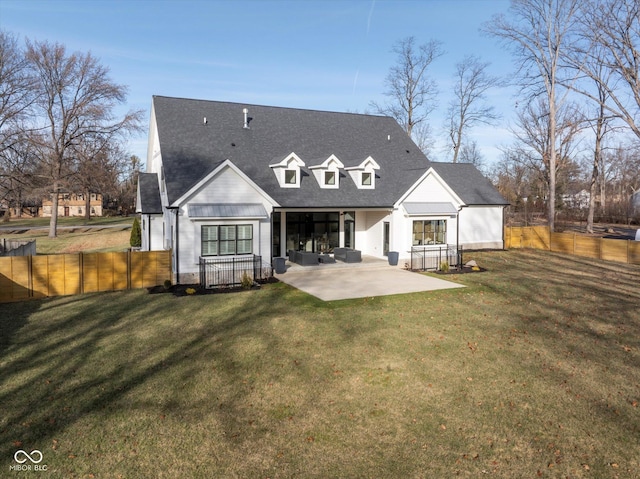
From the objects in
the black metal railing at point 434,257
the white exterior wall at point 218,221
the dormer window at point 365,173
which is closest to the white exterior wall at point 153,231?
the white exterior wall at point 218,221

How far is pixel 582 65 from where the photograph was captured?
3016 cm

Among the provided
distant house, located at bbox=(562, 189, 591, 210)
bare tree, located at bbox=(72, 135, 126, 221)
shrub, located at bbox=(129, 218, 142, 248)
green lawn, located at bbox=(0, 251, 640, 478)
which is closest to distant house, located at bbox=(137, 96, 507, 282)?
green lawn, located at bbox=(0, 251, 640, 478)

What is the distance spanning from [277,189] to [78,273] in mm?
10087

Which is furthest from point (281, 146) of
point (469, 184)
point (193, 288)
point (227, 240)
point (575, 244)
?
point (575, 244)

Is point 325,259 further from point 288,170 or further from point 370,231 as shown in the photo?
point 288,170

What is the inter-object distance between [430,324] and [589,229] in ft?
122

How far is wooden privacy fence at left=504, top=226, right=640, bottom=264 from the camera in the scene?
83.1 feet

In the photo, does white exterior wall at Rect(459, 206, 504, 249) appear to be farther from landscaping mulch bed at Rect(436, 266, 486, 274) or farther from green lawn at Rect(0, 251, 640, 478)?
green lawn at Rect(0, 251, 640, 478)

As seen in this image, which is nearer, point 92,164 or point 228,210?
point 228,210

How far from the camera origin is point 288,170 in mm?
23000

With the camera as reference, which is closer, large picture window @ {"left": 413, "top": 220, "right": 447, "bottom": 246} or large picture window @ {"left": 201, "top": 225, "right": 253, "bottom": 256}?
large picture window @ {"left": 201, "top": 225, "right": 253, "bottom": 256}

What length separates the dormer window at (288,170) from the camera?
74.1 ft

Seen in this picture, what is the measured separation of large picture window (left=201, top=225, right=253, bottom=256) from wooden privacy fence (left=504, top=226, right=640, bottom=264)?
21.0 metres

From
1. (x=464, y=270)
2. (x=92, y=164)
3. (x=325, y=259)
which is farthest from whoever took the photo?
(x=92, y=164)
